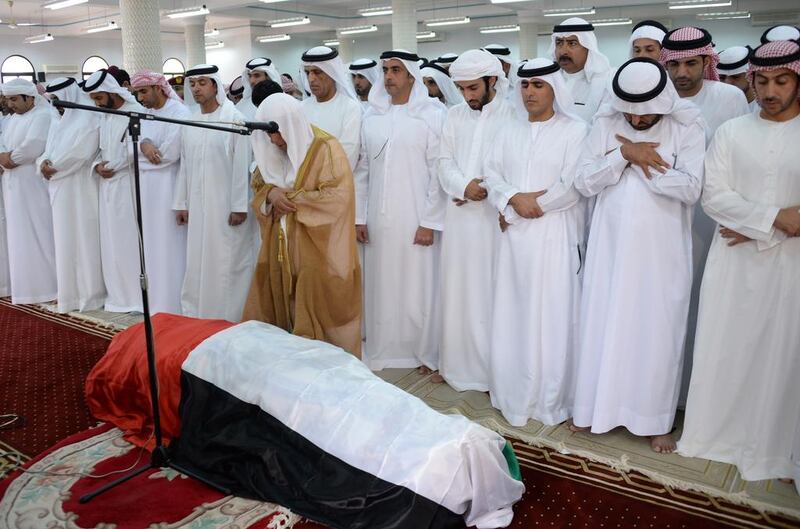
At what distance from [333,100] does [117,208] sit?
85.5 inches

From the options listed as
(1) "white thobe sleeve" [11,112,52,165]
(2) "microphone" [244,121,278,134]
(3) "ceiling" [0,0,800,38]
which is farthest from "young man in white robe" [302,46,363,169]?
(3) "ceiling" [0,0,800,38]

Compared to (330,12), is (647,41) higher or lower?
lower

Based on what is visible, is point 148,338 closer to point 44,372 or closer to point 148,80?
point 44,372

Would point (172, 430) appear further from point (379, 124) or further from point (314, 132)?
point (379, 124)

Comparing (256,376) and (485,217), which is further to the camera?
(485,217)

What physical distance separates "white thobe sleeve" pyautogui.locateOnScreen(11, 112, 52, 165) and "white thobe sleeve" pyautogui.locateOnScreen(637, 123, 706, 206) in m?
4.89

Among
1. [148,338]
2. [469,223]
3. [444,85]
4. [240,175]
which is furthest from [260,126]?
[444,85]

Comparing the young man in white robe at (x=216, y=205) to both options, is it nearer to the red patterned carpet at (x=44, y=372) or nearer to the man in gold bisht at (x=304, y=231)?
the red patterned carpet at (x=44, y=372)

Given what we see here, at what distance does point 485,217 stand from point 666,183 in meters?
1.03

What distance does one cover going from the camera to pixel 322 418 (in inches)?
97.7

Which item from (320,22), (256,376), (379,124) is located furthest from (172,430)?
(320,22)

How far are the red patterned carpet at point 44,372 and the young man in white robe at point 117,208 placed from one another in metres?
0.43

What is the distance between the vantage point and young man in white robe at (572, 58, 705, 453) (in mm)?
2895

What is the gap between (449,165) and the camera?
3.74 meters
